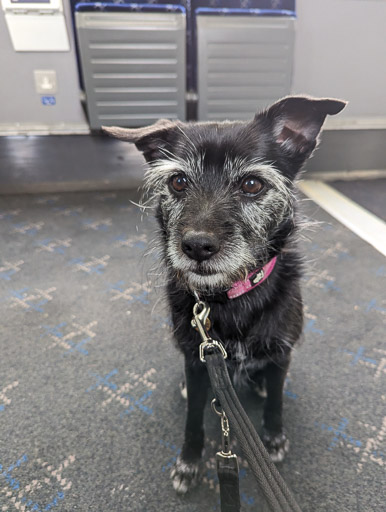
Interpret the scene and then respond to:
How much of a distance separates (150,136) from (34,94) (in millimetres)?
2733

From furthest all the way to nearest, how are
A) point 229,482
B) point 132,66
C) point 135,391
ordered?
point 132,66 < point 135,391 < point 229,482

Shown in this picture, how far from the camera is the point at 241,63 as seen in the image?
3062 millimetres

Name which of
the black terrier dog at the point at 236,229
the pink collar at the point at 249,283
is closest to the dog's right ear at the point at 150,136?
the black terrier dog at the point at 236,229

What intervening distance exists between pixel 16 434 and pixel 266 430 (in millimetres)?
934

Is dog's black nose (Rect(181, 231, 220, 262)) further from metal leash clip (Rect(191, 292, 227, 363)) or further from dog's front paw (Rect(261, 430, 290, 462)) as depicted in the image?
dog's front paw (Rect(261, 430, 290, 462))

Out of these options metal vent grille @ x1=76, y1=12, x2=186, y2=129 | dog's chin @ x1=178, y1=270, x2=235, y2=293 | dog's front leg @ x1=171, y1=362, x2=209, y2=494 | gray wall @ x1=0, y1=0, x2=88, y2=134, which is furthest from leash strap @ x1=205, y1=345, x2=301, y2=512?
gray wall @ x1=0, y1=0, x2=88, y2=134

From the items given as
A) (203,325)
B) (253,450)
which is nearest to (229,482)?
(253,450)

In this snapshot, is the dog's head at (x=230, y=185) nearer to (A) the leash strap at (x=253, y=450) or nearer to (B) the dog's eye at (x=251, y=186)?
(B) the dog's eye at (x=251, y=186)

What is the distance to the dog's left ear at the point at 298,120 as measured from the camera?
1.04 meters

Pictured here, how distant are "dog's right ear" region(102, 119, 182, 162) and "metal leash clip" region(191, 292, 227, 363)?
535 millimetres

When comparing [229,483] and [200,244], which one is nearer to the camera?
[229,483]

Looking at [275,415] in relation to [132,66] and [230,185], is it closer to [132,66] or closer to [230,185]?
[230,185]

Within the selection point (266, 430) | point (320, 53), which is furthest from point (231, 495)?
point (320, 53)

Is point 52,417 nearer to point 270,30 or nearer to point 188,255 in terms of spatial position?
point 188,255
